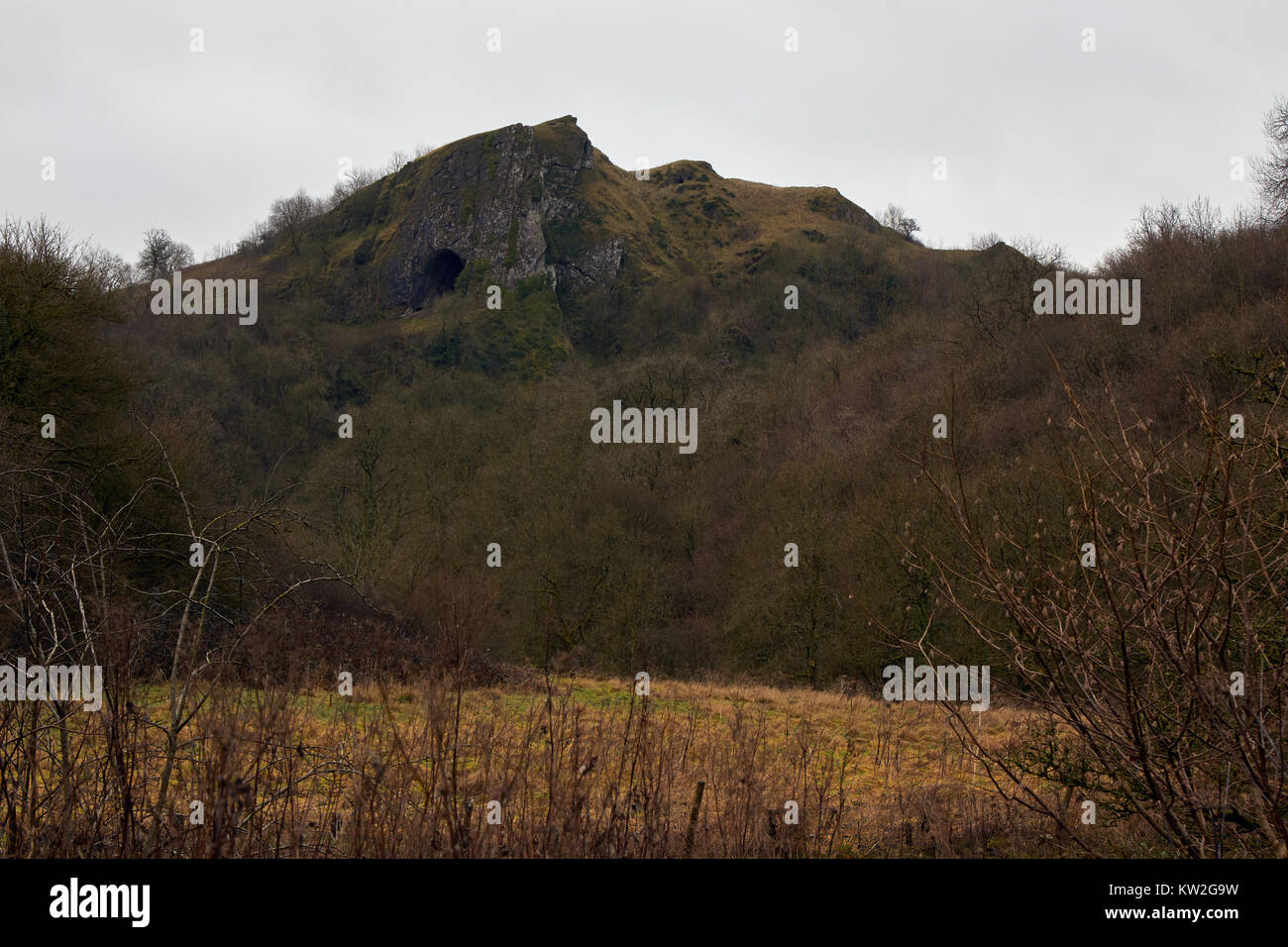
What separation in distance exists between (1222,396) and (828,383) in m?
21.5

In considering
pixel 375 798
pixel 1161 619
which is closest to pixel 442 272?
pixel 375 798

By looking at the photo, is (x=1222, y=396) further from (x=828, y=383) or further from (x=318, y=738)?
(x=318, y=738)

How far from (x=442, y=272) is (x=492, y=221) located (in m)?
6.40

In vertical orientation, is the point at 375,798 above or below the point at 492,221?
below

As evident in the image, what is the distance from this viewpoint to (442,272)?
75062 mm

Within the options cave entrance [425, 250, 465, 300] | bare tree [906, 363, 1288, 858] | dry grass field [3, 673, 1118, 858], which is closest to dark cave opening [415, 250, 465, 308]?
cave entrance [425, 250, 465, 300]

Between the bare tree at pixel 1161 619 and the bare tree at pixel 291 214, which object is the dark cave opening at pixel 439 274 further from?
the bare tree at pixel 1161 619

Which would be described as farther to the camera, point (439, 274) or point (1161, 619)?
point (439, 274)

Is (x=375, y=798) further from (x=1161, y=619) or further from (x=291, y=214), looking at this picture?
(x=291, y=214)

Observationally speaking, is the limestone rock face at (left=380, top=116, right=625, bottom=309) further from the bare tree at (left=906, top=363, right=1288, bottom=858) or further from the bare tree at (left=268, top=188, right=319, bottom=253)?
the bare tree at (left=906, top=363, right=1288, bottom=858)

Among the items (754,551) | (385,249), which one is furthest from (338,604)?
(385,249)

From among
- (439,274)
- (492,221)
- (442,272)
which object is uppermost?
(492,221)

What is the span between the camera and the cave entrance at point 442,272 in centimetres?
7331
